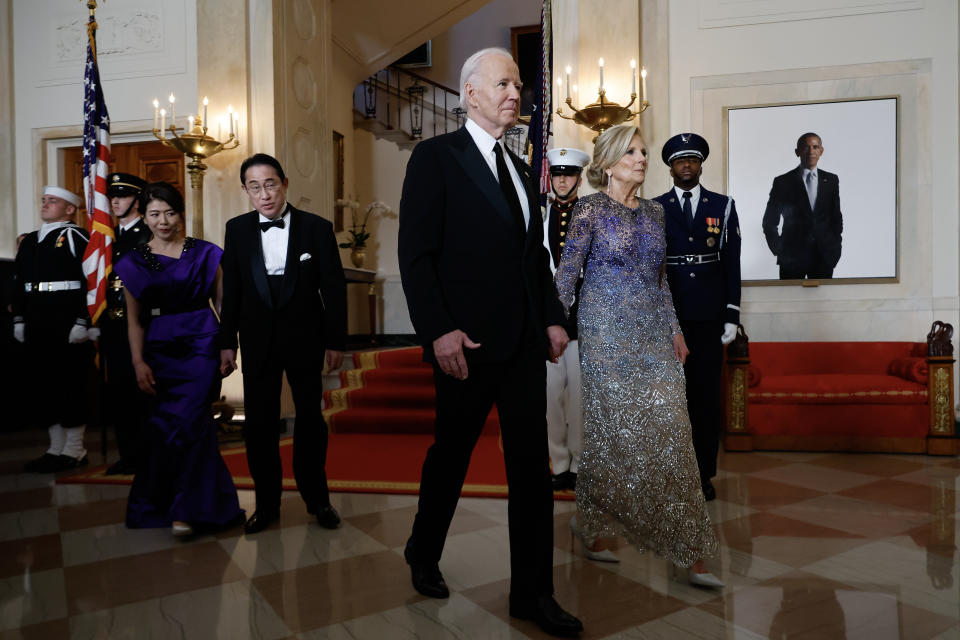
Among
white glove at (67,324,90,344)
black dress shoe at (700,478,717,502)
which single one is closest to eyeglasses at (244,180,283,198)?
white glove at (67,324,90,344)

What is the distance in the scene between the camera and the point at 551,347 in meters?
2.10

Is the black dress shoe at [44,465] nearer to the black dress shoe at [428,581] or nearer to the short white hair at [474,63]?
the black dress shoe at [428,581]

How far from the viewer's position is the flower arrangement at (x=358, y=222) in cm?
881

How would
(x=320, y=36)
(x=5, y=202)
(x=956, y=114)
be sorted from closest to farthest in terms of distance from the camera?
(x=956, y=114)
(x=320, y=36)
(x=5, y=202)

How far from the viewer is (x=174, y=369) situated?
304cm

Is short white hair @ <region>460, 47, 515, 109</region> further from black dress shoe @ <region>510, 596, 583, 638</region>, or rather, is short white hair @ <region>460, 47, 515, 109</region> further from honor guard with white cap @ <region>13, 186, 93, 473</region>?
honor guard with white cap @ <region>13, 186, 93, 473</region>

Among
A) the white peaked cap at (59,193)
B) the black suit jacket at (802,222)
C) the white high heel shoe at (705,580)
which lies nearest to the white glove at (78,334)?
the white peaked cap at (59,193)

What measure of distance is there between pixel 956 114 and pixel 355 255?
6.47 meters

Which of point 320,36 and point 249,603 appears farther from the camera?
point 320,36

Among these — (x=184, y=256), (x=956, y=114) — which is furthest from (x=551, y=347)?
(x=956, y=114)

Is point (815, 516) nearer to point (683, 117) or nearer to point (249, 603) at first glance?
point (249, 603)

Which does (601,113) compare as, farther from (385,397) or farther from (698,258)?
(385,397)

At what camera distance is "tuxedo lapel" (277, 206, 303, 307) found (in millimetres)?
3007

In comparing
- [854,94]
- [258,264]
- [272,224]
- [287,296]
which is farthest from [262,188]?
[854,94]
